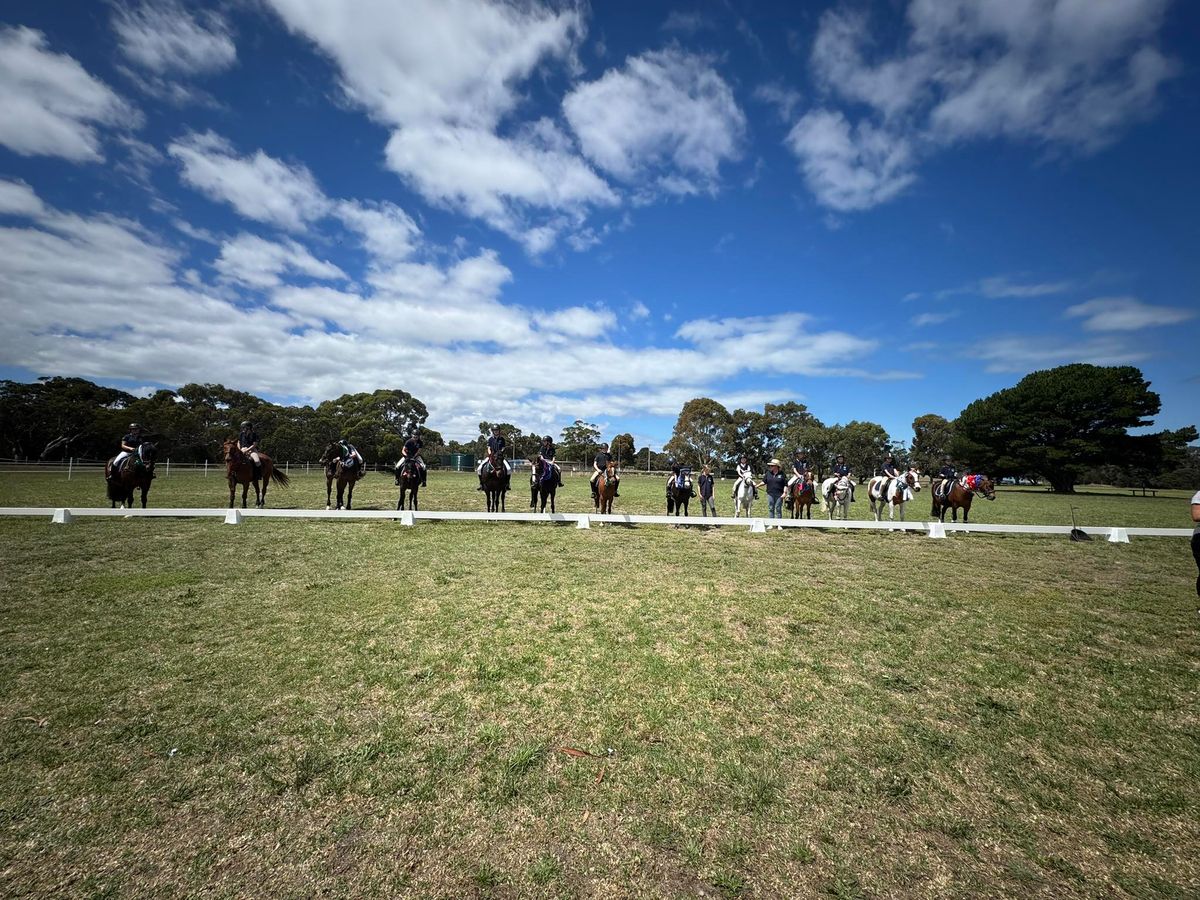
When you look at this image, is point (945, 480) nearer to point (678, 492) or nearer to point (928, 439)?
point (678, 492)

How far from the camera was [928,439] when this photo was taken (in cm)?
8588

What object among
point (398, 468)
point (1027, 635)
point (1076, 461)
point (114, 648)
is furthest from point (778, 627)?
point (1076, 461)

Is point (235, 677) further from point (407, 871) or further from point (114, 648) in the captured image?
point (407, 871)

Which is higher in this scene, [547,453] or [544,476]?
[547,453]

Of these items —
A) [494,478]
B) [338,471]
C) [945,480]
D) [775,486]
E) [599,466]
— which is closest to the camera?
[775,486]

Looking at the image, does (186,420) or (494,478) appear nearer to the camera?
(494,478)

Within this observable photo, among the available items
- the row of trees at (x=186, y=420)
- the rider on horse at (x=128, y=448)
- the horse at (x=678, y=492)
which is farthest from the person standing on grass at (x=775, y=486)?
the row of trees at (x=186, y=420)

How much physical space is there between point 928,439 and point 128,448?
101 m

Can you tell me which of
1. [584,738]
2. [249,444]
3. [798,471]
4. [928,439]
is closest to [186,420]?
[249,444]

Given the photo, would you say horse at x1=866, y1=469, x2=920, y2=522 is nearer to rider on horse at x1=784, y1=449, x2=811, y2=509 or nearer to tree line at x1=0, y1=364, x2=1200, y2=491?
rider on horse at x1=784, y1=449, x2=811, y2=509

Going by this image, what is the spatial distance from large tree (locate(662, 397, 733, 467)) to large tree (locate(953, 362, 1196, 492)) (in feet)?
102

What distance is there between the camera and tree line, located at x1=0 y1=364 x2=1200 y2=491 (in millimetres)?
50375

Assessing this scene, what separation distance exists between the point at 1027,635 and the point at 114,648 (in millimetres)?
10370

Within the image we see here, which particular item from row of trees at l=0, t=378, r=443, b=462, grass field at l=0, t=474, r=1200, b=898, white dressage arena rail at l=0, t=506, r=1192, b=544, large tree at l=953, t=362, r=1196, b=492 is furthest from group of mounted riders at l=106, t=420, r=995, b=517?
large tree at l=953, t=362, r=1196, b=492
